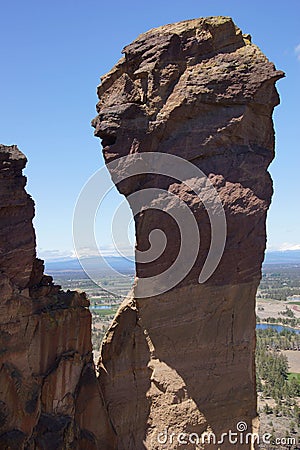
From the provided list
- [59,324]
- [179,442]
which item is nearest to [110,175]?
[59,324]

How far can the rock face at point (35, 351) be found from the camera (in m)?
15.5

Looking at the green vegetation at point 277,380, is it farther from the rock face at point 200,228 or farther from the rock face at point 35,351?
the rock face at point 35,351

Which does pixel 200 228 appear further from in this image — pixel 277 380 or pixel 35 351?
pixel 277 380

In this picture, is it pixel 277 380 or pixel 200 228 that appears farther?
pixel 277 380

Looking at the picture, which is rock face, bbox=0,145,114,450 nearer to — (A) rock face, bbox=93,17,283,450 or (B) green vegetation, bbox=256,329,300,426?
(A) rock face, bbox=93,17,283,450

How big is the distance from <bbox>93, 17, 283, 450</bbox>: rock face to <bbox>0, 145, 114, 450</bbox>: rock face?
102 centimetres

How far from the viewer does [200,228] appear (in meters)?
17.4

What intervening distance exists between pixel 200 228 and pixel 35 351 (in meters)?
6.65

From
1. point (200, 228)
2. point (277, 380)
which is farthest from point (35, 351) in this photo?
point (277, 380)

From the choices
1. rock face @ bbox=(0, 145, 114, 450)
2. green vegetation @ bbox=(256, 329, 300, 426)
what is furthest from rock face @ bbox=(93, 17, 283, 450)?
green vegetation @ bbox=(256, 329, 300, 426)

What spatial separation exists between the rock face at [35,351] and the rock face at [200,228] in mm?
1018

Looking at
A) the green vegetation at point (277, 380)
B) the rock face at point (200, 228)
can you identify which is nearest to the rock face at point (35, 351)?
the rock face at point (200, 228)

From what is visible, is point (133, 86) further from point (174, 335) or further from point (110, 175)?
point (174, 335)

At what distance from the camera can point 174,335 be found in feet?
57.2
